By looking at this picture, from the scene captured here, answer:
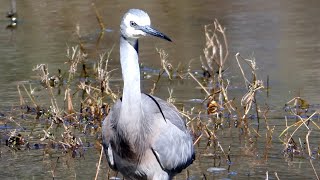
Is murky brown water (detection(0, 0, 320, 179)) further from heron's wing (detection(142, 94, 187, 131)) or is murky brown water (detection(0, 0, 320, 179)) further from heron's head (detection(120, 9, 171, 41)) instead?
heron's head (detection(120, 9, 171, 41))

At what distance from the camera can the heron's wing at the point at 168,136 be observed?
6902mm

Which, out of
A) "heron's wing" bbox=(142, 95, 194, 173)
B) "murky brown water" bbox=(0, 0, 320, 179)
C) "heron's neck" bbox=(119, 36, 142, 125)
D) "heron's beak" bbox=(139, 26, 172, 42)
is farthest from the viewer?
"murky brown water" bbox=(0, 0, 320, 179)

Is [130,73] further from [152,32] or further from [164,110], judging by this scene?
[164,110]

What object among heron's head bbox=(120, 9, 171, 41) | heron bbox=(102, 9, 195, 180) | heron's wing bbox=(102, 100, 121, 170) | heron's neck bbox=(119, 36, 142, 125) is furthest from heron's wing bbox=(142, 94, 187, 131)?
heron's head bbox=(120, 9, 171, 41)

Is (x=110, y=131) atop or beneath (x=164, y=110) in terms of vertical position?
beneath

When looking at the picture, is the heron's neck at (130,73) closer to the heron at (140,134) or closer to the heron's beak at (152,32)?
the heron at (140,134)

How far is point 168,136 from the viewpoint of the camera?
6930mm

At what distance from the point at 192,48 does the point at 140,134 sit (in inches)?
232

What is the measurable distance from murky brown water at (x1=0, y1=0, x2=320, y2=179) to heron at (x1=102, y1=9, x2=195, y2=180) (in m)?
0.56

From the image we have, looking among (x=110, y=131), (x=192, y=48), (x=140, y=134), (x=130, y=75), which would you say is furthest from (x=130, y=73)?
(x=192, y=48)

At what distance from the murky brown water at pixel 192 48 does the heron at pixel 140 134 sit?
562 millimetres

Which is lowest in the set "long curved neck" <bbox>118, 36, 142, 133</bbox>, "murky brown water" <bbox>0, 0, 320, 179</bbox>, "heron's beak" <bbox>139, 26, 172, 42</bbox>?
"murky brown water" <bbox>0, 0, 320, 179</bbox>

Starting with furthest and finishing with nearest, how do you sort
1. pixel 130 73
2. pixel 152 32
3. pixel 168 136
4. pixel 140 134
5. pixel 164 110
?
pixel 164 110 → pixel 168 136 → pixel 140 134 → pixel 130 73 → pixel 152 32

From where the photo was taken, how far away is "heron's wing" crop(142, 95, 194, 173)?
6902 millimetres
